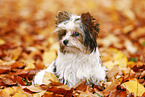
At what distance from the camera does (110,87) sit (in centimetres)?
339

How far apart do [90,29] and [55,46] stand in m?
3.07

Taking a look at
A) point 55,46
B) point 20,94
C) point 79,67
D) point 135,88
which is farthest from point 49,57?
point 135,88

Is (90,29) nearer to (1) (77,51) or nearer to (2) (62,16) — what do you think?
(1) (77,51)

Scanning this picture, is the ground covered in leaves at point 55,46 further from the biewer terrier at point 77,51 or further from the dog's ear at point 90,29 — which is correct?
the dog's ear at point 90,29

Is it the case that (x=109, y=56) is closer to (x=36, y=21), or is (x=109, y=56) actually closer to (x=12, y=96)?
(x=12, y=96)

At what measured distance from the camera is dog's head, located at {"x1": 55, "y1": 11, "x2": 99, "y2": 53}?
3252mm

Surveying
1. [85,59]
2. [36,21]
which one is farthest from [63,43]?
[36,21]

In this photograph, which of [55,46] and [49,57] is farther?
[55,46]

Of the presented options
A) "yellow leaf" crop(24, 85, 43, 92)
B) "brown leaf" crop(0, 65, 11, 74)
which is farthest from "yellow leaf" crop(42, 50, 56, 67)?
"yellow leaf" crop(24, 85, 43, 92)

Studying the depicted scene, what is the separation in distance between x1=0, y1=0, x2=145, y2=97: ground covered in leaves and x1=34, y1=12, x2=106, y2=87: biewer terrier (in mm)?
147

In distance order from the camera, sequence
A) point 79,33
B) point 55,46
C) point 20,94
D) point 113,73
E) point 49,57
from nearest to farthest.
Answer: point 20,94
point 79,33
point 113,73
point 49,57
point 55,46

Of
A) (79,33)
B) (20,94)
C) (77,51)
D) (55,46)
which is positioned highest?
(55,46)

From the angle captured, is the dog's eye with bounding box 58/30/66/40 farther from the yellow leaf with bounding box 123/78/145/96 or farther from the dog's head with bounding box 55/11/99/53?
the yellow leaf with bounding box 123/78/145/96

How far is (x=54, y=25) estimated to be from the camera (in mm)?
6930
